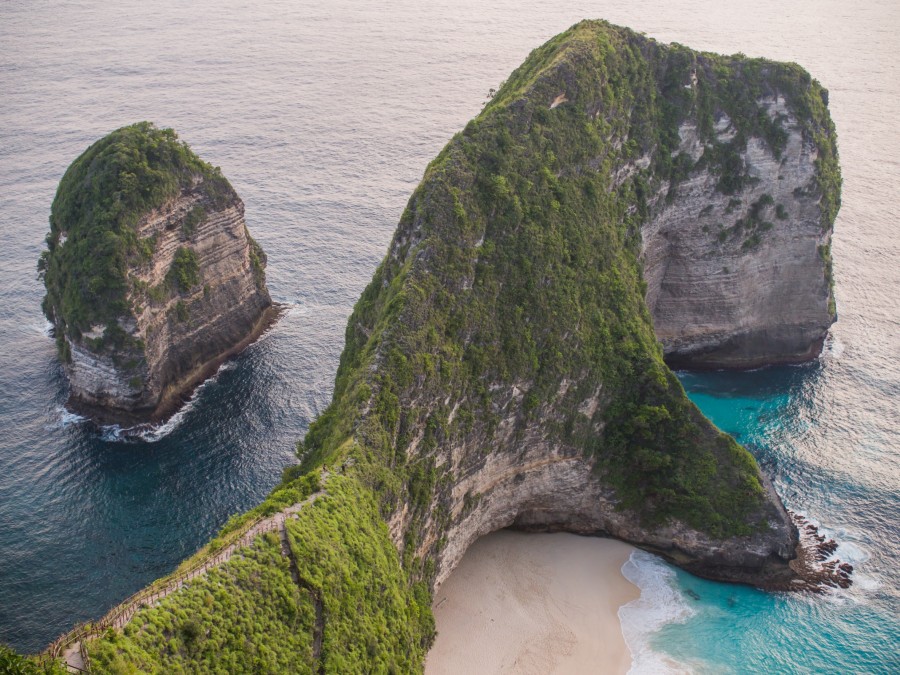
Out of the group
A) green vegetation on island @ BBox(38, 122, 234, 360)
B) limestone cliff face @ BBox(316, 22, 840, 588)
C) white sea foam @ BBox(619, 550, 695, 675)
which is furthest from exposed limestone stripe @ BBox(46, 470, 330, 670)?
green vegetation on island @ BBox(38, 122, 234, 360)

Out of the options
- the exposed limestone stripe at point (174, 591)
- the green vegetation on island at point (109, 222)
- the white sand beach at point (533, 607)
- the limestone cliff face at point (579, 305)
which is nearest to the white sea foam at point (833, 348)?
the limestone cliff face at point (579, 305)

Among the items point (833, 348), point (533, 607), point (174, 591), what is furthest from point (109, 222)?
point (833, 348)

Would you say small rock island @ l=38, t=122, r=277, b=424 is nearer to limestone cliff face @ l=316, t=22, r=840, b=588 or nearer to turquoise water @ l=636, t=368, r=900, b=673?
limestone cliff face @ l=316, t=22, r=840, b=588

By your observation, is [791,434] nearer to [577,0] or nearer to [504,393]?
[504,393]

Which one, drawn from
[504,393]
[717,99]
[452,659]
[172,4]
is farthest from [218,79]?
[452,659]

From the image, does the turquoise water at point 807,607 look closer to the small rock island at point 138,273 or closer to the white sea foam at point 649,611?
the white sea foam at point 649,611
